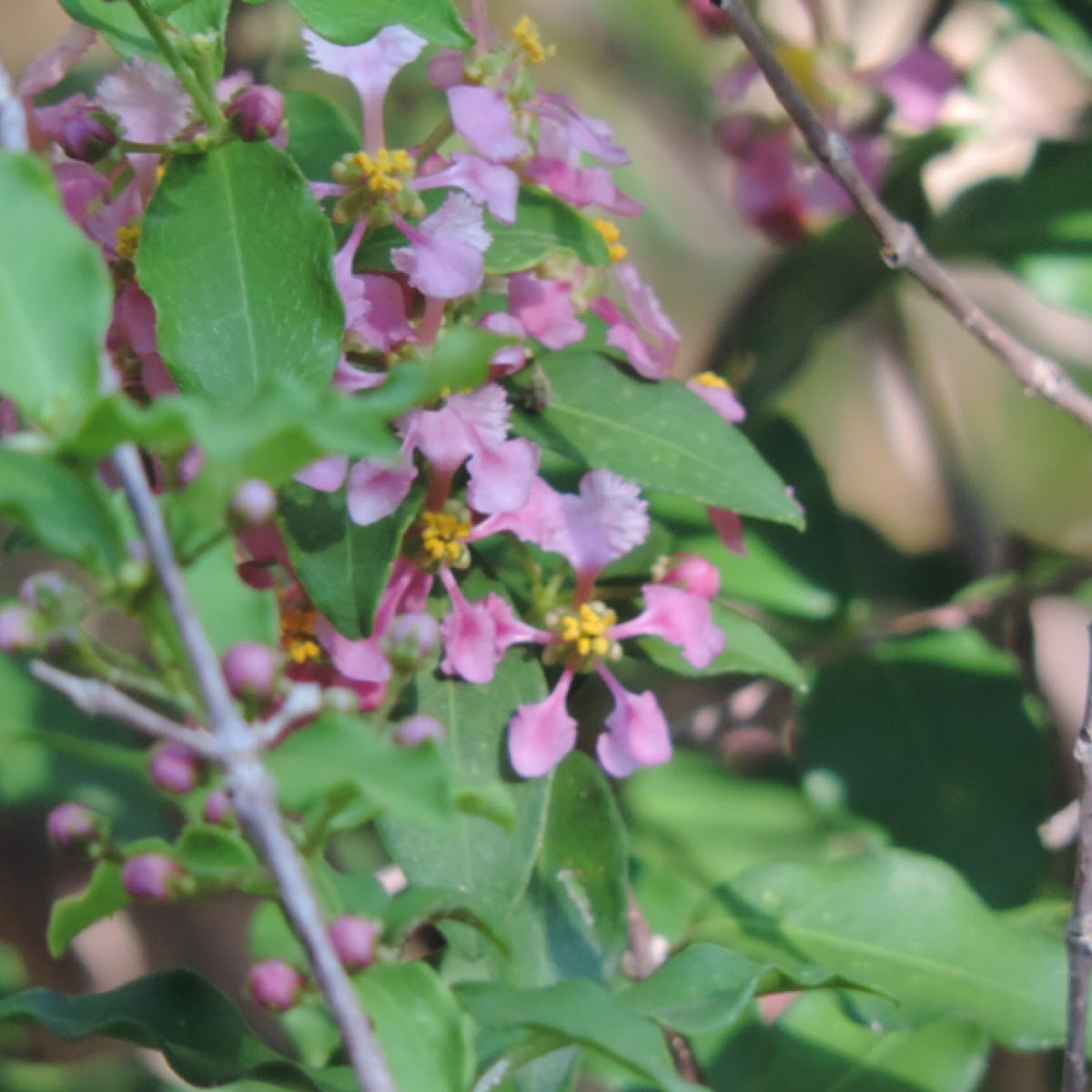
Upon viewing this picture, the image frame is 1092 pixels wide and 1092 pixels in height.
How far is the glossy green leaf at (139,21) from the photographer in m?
0.77

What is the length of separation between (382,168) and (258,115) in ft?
0.27

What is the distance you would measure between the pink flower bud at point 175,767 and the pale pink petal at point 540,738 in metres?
0.26

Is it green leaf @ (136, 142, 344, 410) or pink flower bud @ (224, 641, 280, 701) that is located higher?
green leaf @ (136, 142, 344, 410)

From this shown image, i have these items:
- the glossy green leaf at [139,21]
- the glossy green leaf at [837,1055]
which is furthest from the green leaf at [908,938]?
the glossy green leaf at [139,21]

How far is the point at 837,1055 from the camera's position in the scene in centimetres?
112

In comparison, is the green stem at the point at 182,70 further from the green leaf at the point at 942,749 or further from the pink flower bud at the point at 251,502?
the green leaf at the point at 942,749

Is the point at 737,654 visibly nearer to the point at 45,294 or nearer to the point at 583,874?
the point at 583,874

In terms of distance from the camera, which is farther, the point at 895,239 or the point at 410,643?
the point at 895,239

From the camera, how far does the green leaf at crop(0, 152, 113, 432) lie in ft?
1.88

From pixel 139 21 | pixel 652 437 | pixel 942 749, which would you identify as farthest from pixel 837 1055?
pixel 139 21

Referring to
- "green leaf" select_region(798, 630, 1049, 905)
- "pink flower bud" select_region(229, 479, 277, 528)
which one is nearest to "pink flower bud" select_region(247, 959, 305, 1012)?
"pink flower bud" select_region(229, 479, 277, 528)

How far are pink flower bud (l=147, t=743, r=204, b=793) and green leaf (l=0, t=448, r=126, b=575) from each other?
97 mm

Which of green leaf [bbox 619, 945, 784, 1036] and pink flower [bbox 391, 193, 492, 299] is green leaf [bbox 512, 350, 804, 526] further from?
green leaf [bbox 619, 945, 784, 1036]

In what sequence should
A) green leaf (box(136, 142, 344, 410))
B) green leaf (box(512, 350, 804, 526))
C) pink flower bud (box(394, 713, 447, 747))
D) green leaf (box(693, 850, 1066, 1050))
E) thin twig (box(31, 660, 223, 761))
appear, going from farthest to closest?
1. green leaf (box(693, 850, 1066, 1050))
2. green leaf (box(512, 350, 804, 526))
3. green leaf (box(136, 142, 344, 410))
4. pink flower bud (box(394, 713, 447, 747))
5. thin twig (box(31, 660, 223, 761))
